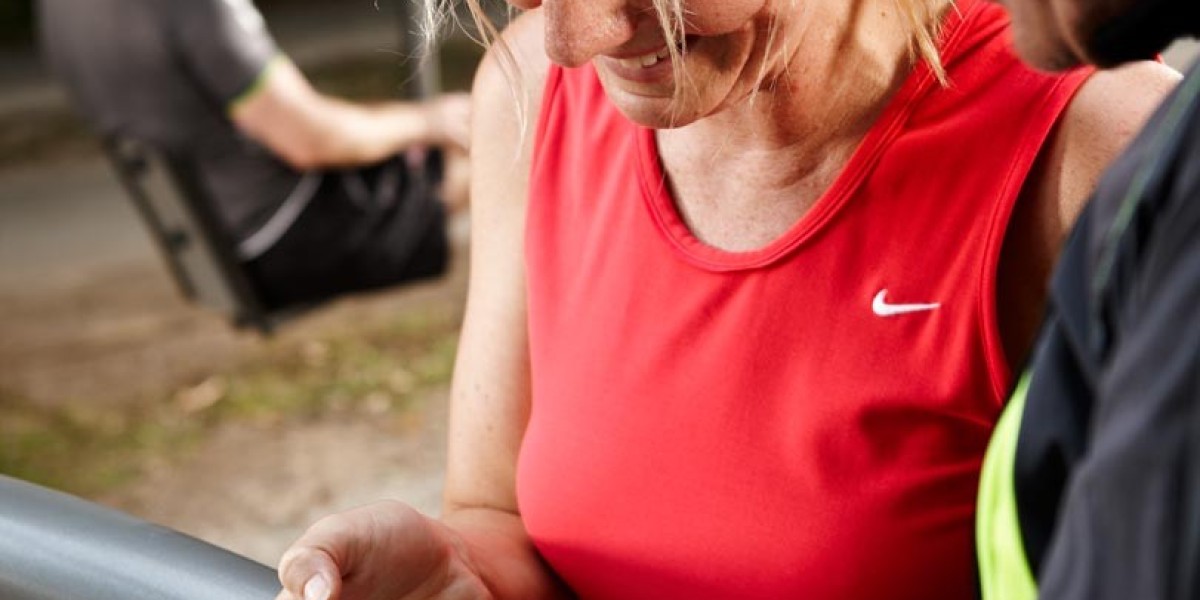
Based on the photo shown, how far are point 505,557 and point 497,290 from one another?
264 mm

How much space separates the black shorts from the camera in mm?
3955

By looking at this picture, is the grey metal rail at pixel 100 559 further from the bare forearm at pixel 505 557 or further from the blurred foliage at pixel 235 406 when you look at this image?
the blurred foliage at pixel 235 406

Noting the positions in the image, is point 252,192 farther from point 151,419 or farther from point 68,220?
point 68,220

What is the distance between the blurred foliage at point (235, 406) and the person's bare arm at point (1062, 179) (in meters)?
3.43

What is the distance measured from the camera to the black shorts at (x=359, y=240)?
3.96m

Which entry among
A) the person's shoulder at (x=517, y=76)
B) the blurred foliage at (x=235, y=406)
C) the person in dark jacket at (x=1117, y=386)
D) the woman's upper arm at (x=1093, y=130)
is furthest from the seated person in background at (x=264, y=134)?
the person in dark jacket at (x=1117, y=386)

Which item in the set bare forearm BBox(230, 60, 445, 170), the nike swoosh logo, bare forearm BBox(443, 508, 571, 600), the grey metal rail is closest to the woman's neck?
the nike swoosh logo

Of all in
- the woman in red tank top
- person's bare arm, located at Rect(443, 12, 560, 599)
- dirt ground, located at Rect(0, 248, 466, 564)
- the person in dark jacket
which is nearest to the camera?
the person in dark jacket

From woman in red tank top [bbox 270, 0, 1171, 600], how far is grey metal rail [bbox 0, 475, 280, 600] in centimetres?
9

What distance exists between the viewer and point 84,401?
4902mm

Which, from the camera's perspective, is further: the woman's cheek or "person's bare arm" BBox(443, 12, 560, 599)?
"person's bare arm" BBox(443, 12, 560, 599)

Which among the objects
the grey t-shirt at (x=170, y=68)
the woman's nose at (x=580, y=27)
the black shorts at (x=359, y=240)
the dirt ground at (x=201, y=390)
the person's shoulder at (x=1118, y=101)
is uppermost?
the woman's nose at (x=580, y=27)

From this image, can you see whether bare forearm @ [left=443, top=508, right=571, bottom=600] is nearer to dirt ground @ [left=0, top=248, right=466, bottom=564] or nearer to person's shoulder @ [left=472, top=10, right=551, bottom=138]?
person's shoulder @ [left=472, top=10, right=551, bottom=138]

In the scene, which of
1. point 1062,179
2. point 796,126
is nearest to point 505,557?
point 796,126
